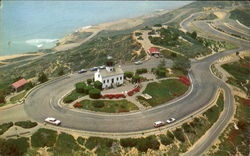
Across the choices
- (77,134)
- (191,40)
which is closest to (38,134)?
(77,134)

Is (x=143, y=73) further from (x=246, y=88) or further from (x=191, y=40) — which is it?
(x=191, y=40)

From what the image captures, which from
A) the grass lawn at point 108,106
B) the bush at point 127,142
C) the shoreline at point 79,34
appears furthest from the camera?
the shoreline at point 79,34

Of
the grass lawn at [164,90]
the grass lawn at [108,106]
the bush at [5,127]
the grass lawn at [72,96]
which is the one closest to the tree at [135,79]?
the grass lawn at [164,90]

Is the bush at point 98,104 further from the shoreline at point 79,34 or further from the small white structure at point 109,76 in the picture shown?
the shoreline at point 79,34

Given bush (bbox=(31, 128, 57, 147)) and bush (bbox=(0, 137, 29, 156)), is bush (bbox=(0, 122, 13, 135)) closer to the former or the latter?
bush (bbox=(0, 137, 29, 156))

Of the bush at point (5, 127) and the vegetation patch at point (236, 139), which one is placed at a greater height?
the bush at point (5, 127)

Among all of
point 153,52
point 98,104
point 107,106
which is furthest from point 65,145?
point 153,52
